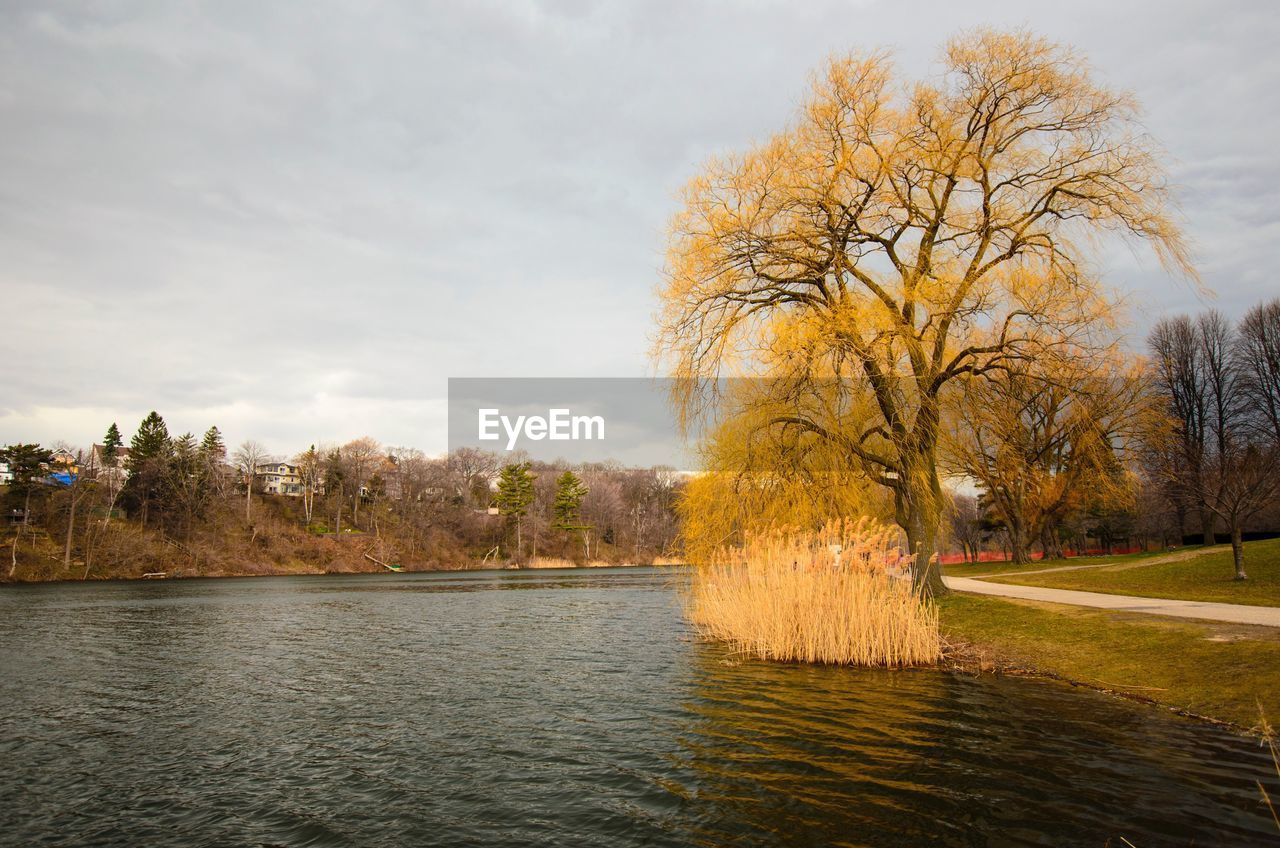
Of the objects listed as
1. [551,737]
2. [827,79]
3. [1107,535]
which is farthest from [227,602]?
[1107,535]

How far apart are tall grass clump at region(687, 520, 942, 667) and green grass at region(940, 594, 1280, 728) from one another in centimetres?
179

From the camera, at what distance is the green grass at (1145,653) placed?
31.5 feet

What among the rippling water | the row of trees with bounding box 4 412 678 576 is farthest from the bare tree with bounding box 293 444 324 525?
the rippling water

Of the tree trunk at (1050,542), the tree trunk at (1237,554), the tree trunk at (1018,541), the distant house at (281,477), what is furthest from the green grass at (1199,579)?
the distant house at (281,477)

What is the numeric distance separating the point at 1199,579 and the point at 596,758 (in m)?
23.7

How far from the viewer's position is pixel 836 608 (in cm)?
1412

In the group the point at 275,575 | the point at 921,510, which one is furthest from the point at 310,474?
the point at 921,510

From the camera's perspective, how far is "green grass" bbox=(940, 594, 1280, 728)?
9609mm

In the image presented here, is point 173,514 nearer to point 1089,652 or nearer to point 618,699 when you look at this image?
point 618,699

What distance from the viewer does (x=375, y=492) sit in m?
101

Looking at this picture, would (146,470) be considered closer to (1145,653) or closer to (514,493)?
(514,493)

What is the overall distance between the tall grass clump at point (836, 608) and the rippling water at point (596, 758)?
671 millimetres

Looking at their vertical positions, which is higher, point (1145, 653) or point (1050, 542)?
point (1145, 653)

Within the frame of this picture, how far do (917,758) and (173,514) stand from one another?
86233 millimetres
